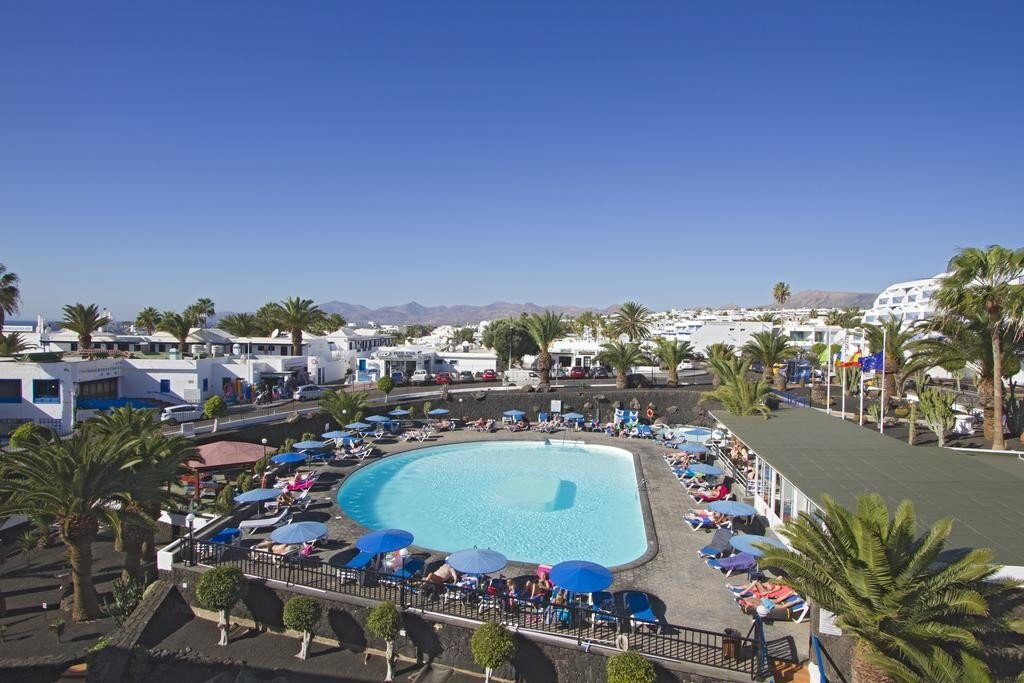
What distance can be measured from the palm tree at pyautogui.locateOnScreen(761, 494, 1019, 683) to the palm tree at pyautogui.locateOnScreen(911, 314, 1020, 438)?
14.4 meters

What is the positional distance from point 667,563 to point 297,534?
9.83 metres

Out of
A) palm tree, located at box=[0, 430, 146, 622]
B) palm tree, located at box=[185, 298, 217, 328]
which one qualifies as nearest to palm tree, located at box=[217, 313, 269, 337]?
palm tree, located at box=[185, 298, 217, 328]

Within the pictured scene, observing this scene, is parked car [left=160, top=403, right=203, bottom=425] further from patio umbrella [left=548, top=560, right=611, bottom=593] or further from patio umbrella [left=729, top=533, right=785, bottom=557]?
patio umbrella [left=729, top=533, right=785, bottom=557]

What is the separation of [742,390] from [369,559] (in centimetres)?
1863

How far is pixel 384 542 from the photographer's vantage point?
562 inches

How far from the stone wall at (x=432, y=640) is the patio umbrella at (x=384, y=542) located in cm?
139

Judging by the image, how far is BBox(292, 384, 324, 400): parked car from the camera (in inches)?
1497

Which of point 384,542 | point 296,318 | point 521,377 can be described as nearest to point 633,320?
point 521,377

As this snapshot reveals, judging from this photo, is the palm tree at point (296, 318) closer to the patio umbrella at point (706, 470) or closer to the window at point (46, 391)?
the window at point (46, 391)

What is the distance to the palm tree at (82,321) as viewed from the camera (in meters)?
44.9

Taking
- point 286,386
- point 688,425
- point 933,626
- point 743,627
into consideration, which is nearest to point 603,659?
point 743,627

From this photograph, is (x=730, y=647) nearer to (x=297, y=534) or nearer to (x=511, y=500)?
(x=297, y=534)

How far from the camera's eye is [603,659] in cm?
1095

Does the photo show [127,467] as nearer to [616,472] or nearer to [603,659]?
[603,659]
